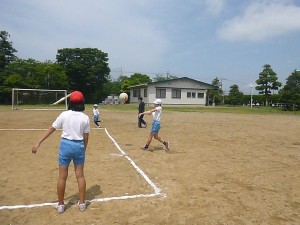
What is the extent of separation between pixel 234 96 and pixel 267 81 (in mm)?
7557

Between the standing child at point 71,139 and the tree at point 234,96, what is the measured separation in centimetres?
6085

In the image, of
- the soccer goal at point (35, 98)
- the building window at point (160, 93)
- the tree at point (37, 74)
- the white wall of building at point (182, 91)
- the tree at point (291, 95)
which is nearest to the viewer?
the soccer goal at point (35, 98)

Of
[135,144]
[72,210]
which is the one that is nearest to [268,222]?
[72,210]

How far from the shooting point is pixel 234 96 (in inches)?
2437

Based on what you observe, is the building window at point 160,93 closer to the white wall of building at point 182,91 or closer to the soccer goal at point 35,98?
the white wall of building at point 182,91

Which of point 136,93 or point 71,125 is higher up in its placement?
point 136,93

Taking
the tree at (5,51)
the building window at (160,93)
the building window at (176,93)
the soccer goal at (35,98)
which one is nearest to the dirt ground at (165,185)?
the soccer goal at (35,98)

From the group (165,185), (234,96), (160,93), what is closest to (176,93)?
(160,93)

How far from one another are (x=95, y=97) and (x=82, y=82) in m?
5.51

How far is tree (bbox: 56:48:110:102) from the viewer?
58.9 m

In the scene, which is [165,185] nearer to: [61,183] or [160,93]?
[61,183]

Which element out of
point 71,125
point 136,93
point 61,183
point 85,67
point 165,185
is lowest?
point 165,185

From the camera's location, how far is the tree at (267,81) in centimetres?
5809

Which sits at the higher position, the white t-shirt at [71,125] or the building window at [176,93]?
the building window at [176,93]
